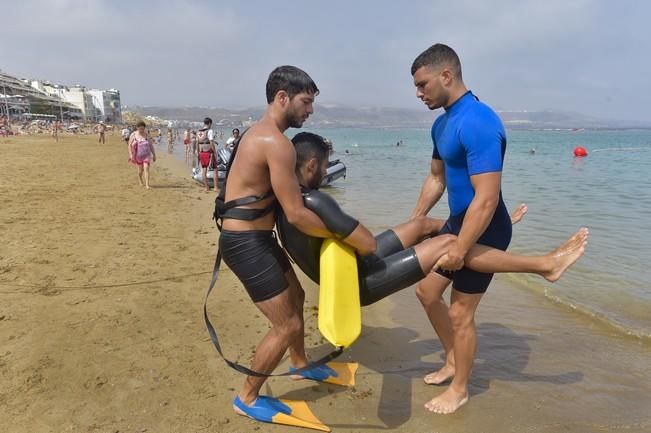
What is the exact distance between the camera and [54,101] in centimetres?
9300

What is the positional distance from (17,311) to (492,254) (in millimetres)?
4610

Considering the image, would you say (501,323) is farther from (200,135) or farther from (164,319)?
(200,135)

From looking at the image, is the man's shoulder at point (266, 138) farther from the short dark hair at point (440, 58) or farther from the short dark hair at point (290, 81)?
the short dark hair at point (440, 58)

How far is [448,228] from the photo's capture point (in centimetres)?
344

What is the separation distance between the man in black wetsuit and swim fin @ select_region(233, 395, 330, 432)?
3.05 feet

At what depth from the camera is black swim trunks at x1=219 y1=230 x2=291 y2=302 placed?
10.4ft

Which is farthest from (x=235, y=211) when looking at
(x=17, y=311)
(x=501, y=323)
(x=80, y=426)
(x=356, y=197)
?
(x=356, y=197)

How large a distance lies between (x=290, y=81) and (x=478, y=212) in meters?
1.45

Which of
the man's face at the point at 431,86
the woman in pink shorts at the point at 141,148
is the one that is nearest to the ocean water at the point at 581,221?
the man's face at the point at 431,86

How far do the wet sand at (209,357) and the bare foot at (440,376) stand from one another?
9 cm

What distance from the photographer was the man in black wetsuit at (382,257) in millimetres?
3070

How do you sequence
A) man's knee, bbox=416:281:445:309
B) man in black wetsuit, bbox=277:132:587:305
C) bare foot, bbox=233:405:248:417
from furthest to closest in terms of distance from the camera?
man's knee, bbox=416:281:445:309, bare foot, bbox=233:405:248:417, man in black wetsuit, bbox=277:132:587:305

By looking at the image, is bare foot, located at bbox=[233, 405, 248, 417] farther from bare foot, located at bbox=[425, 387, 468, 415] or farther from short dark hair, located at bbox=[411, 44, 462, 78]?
short dark hair, located at bbox=[411, 44, 462, 78]

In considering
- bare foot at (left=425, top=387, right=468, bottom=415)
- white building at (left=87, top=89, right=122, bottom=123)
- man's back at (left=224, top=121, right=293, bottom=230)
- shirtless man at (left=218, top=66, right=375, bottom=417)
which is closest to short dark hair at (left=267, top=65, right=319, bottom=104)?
shirtless man at (left=218, top=66, right=375, bottom=417)
